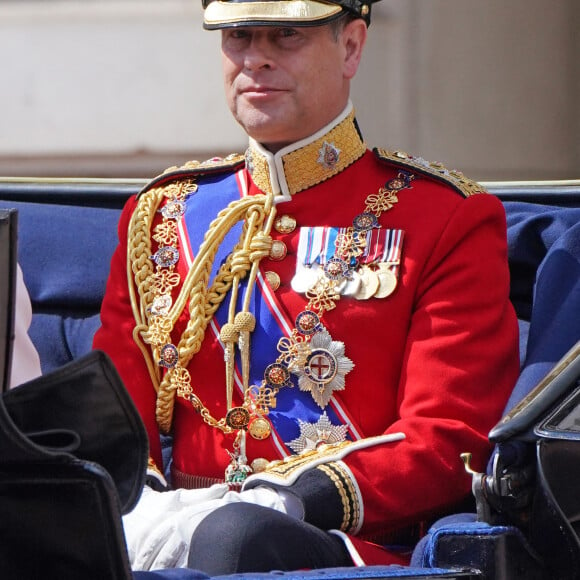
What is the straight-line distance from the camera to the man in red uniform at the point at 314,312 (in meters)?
2.65

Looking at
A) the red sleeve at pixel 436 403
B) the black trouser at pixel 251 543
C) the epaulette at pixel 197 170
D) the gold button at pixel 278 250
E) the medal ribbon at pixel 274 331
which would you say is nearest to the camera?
the black trouser at pixel 251 543

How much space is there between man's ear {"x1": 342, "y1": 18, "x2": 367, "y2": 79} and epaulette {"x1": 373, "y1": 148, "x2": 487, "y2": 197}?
0.17 m

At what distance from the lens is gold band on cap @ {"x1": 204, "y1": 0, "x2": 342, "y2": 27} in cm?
280

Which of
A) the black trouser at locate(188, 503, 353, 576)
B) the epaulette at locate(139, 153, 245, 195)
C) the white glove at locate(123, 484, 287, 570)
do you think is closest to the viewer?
the black trouser at locate(188, 503, 353, 576)

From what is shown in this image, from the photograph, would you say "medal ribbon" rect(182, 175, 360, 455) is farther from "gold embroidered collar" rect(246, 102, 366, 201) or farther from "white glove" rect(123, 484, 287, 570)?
"white glove" rect(123, 484, 287, 570)

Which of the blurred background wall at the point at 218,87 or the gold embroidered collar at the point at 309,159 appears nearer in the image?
the gold embroidered collar at the point at 309,159

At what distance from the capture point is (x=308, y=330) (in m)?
2.82

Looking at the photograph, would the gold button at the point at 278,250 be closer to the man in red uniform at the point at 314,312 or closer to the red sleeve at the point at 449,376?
the man in red uniform at the point at 314,312

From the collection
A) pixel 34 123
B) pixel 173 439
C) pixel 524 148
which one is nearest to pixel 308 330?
pixel 173 439

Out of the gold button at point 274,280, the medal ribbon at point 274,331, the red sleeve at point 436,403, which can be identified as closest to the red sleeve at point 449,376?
the red sleeve at point 436,403

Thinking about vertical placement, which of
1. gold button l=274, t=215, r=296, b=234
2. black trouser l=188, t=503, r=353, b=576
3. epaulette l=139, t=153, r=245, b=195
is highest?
epaulette l=139, t=153, r=245, b=195

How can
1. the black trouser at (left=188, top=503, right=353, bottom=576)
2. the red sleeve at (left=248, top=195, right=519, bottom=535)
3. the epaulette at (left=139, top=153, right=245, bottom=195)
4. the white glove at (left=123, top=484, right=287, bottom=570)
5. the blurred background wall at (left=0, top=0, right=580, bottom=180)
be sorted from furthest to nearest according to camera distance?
1. the blurred background wall at (left=0, top=0, right=580, bottom=180)
2. the epaulette at (left=139, top=153, right=245, bottom=195)
3. the red sleeve at (left=248, top=195, right=519, bottom=535)
4. the white glove at (left=123, top=484, right=287, bottom=570)
5. the black trouser at (left=188, top=503, right=353, bottom=576)

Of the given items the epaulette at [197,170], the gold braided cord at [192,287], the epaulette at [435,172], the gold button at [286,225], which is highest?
the epaulette at [435,172]

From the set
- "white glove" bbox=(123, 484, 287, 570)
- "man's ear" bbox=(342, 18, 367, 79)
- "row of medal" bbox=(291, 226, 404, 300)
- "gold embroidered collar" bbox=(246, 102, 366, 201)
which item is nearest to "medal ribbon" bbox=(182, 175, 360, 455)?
"row of medal" bbox=(291, 226, 404, 300)
